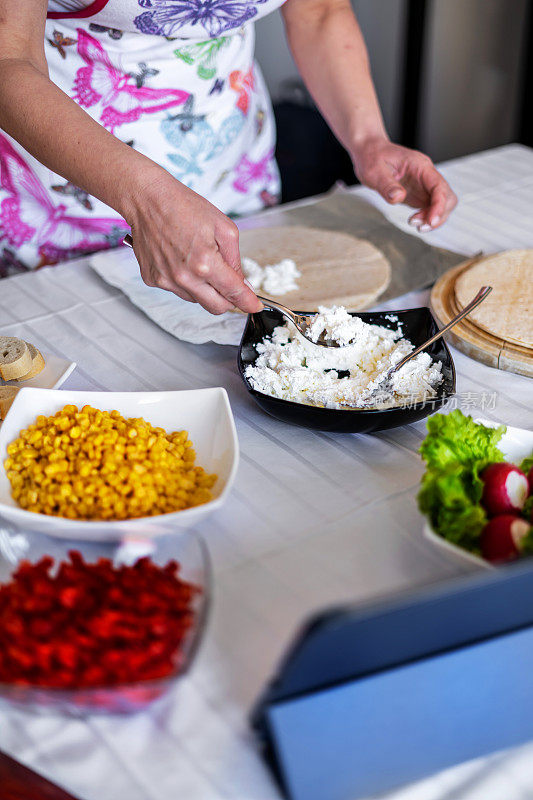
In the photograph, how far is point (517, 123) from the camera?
389 cm

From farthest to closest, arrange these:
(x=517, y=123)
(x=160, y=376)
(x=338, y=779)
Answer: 1. (x=517, y=123)
2. (x=160, y=376)
3. (x=338, y=779)

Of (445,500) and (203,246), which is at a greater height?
(203,246)

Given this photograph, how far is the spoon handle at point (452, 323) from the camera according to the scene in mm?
1155

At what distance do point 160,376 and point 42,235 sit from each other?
574 millimetres

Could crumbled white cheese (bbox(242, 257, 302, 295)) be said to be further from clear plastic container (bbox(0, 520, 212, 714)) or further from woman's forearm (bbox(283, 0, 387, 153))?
clear plastic container (bbox(0, 520, 212, 714))

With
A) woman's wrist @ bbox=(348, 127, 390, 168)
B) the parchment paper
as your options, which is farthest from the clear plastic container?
woman's wrist @ bbox=(348, 127, 390, 168)

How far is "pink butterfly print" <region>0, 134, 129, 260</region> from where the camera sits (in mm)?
1580

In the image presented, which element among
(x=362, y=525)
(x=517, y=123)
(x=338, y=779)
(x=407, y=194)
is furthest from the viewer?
(x=517, y=123)

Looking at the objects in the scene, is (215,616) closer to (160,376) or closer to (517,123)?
(160,376)

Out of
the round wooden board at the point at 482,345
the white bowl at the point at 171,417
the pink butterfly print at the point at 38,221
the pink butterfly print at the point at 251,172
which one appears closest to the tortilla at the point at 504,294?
the round wooden board at the point at 482,345

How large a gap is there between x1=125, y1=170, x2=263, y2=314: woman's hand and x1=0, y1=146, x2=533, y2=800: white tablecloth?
18 centimetres

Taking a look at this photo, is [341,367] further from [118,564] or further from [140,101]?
[140,101]

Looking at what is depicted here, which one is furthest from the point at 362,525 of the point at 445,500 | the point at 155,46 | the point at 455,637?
the point at 155,46

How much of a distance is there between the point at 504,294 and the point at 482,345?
0.53 ft
